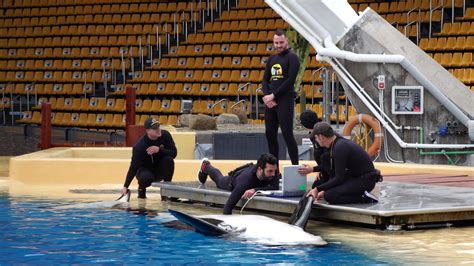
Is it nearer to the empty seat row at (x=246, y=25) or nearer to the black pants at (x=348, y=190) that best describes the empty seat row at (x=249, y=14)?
the empty seat row at (x=246, y=25)

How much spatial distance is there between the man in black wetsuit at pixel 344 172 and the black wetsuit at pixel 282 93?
1.52m

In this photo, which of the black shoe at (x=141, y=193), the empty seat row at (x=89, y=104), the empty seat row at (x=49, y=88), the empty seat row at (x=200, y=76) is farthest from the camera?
the empty seat row at (x=49, y=88)

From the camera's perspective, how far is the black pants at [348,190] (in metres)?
9.98

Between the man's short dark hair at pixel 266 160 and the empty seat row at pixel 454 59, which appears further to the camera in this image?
the empty seat row at pixel 454 59

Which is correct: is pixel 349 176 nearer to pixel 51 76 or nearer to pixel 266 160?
pixel 266 160

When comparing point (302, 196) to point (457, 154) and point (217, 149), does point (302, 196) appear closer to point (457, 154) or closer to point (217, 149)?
point (457, 154)

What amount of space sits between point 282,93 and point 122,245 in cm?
319

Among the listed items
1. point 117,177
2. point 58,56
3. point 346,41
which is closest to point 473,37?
point 346,41

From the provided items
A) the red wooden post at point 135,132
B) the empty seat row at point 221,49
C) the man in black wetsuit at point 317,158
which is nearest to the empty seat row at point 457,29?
the empty seat row at point 221,49

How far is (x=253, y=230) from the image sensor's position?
370 inches

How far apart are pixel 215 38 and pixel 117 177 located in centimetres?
1241

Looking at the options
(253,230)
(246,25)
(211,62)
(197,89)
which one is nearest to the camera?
(253,230)

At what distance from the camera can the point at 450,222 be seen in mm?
10078

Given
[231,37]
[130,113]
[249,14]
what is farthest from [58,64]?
[130,113]
